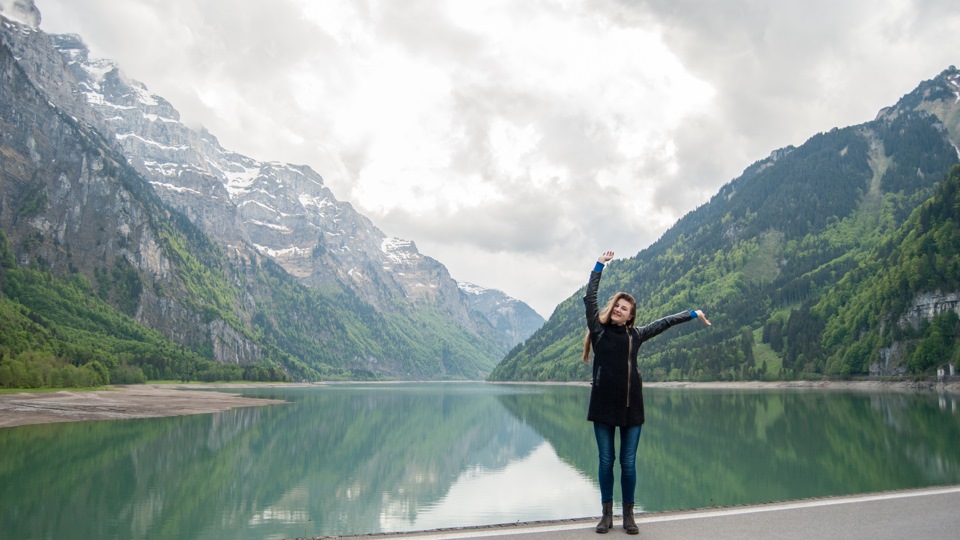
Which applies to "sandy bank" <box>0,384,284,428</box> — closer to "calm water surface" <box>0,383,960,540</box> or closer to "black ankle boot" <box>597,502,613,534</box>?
"calm water surface" <box>0,383,960,540</box>

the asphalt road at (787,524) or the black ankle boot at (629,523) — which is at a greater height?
the black ankle boot at (629,523)

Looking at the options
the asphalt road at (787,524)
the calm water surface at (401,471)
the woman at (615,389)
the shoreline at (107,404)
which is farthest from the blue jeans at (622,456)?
the shoreline at (107,404)

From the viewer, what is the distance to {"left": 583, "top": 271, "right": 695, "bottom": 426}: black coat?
10984mm

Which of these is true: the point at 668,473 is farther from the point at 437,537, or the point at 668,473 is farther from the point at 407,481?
the point at 437,537

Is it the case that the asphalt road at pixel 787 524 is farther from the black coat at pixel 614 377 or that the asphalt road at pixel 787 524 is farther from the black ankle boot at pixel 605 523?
the black coat at pixel 614 377

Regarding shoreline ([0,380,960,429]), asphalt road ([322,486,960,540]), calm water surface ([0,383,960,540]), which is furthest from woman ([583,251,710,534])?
shoreline ([0,380,960,429])

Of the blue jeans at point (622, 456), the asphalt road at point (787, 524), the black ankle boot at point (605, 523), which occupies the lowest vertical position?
the asphalt road at point (787, 524)

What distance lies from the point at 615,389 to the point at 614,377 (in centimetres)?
21

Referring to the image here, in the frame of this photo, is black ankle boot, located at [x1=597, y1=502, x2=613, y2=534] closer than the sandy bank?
Yes

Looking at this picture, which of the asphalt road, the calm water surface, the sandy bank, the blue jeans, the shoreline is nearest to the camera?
the asphalt road

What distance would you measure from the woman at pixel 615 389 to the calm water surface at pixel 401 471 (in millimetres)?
15041

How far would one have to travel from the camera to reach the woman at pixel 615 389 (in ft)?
36.1

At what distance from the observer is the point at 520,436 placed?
63.9 meters

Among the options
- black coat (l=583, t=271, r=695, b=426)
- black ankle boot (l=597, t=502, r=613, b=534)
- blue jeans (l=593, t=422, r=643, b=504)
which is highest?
black coat (l=583, t=271, r=695, b=426)
